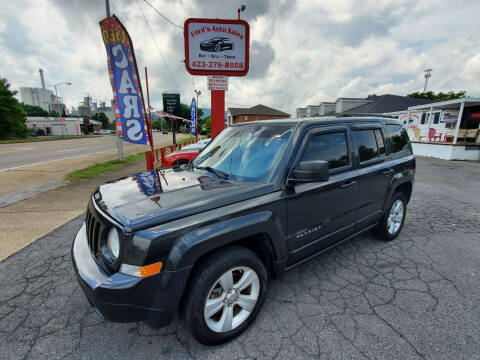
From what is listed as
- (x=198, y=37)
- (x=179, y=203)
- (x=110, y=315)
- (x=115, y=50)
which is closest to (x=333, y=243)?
(x=179, y=203)

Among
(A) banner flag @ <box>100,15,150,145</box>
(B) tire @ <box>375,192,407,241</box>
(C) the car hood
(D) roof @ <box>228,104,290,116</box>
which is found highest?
(D) roof @ <box>228,104,290,116</box>

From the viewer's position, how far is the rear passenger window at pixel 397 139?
3.50 metres

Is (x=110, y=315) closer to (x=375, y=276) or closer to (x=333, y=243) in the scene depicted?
(x=333, y=243)

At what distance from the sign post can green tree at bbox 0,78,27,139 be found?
142 feet

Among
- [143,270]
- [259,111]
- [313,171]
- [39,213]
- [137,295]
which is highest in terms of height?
[259,111]

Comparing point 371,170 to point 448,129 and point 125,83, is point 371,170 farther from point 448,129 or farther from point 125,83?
point 448,129

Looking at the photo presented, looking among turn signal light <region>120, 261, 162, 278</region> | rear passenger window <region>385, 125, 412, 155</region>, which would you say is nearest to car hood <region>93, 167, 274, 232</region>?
turn signal light <region>120, 261, 162, 278</region>

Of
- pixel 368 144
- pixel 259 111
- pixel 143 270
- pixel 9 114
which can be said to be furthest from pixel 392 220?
pixel 259 111

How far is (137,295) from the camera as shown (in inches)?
61.4

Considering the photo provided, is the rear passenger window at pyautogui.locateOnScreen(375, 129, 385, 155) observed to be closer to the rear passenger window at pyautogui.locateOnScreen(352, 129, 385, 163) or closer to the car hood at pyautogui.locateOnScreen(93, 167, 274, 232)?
the rear passenger window at pyautogui.locateOnScreen(352, 129, 385, 163)

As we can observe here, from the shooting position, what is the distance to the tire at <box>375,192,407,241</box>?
353 centimetres

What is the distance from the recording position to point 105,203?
1.98 meters

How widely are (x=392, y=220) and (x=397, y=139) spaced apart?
1.25m

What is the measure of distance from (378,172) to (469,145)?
14.7 meters
